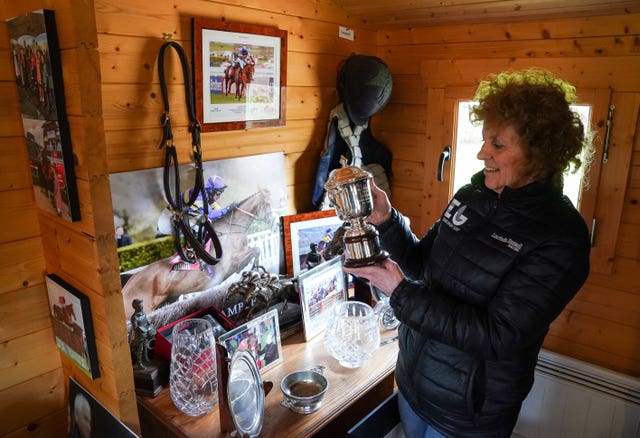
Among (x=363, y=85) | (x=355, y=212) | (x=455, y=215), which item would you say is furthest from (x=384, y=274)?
(x=363, y=85)

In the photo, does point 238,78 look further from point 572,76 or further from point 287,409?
point 572,76

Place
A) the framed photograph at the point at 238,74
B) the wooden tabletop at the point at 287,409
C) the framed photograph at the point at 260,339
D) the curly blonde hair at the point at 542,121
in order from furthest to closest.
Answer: the framed photograph at the point at 238,74
the framed photograph at the point at 260,339
the wooden tabletop at the point at 287,409
the curly blonde hair at the point at 542,121

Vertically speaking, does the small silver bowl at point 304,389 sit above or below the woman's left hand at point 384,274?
below

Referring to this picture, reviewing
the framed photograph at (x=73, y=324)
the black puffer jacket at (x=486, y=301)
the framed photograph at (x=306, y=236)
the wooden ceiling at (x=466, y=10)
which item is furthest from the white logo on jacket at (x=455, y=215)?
the framed photograph at (x=73, y=324)

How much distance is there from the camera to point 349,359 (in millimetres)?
1652

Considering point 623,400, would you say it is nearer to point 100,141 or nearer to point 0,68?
point 100,141

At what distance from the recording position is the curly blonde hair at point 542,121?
1.14 meters

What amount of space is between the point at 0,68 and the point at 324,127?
1216 millimetres

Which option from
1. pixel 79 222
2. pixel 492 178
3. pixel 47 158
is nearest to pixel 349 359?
pixel 492 178

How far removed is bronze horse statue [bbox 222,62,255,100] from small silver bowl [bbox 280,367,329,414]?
98 cm

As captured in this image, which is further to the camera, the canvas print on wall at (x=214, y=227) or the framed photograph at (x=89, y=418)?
the canvas print on wall at (x=214, y=227)

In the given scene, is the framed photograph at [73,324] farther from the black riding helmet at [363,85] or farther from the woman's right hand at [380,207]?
the black riding helmet at [363,85]

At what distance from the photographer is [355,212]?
128 cm

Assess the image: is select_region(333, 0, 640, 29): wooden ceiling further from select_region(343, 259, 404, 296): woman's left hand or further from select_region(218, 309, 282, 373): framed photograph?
select_region(218, 309, 282, 373): framed photograph
